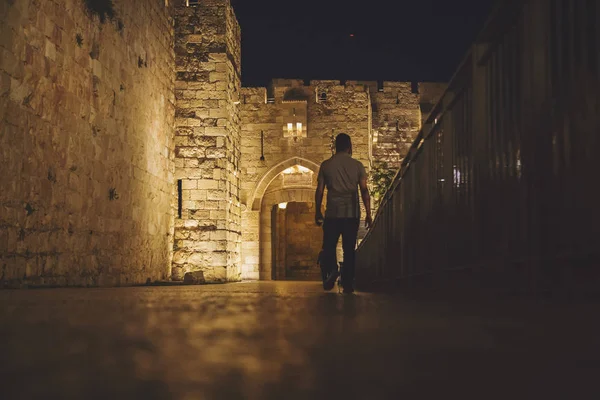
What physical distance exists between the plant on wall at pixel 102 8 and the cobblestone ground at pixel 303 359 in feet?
28.1

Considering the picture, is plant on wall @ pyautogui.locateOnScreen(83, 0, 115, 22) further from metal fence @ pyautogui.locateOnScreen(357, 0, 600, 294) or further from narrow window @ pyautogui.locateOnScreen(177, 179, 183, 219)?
metal fence @ pyautogui.locateOnScreen(357, 0, 600, 294)

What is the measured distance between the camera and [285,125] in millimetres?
21984

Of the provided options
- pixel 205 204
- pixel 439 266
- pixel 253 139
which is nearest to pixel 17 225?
pixel 439 266

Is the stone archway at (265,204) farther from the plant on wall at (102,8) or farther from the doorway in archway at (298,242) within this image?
the plant on wall at (102,8)

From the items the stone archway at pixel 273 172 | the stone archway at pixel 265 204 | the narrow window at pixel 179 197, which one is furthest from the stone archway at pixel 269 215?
the narrow window at pixel 179 197

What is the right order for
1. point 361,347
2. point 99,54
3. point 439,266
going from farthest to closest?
point 99,54 < point 439,266 < point 361,347

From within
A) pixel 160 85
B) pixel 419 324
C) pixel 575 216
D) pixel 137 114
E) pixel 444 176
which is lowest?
pixel 419 324

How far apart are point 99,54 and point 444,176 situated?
664 cm

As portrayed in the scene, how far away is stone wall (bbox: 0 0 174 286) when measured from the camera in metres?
7.59

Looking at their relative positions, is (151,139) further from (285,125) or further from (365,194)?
(285,125)

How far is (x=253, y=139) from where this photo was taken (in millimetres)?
22203

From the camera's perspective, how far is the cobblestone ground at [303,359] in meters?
0.89

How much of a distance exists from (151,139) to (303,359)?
1241 cm

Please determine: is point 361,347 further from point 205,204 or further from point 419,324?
point 205,204
